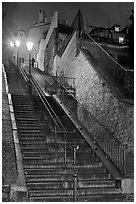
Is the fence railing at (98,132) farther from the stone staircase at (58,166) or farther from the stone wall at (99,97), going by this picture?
the stone staircase at (58,166)

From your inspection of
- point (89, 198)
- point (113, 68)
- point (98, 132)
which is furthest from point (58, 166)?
point (113, 68)

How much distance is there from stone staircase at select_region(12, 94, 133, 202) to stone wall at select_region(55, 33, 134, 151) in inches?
50.8

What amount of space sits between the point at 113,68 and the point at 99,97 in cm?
172

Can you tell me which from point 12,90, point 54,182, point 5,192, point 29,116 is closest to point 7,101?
point 29,116

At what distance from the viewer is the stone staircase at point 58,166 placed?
654cm

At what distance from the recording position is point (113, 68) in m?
12.4

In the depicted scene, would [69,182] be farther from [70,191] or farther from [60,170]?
[60,170]

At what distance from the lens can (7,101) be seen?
1202 cm

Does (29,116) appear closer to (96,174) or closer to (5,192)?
(96,174)

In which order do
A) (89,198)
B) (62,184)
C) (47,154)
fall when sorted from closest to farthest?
(89,198)
(62,184)
(47,154)

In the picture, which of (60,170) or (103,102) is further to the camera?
(103,102)

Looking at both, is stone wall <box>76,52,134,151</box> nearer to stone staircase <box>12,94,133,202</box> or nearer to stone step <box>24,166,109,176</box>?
stone staircase <box>12,94,133,202</box>

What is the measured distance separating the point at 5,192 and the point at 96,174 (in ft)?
8.95

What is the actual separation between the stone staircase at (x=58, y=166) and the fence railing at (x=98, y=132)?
22.0 inches
